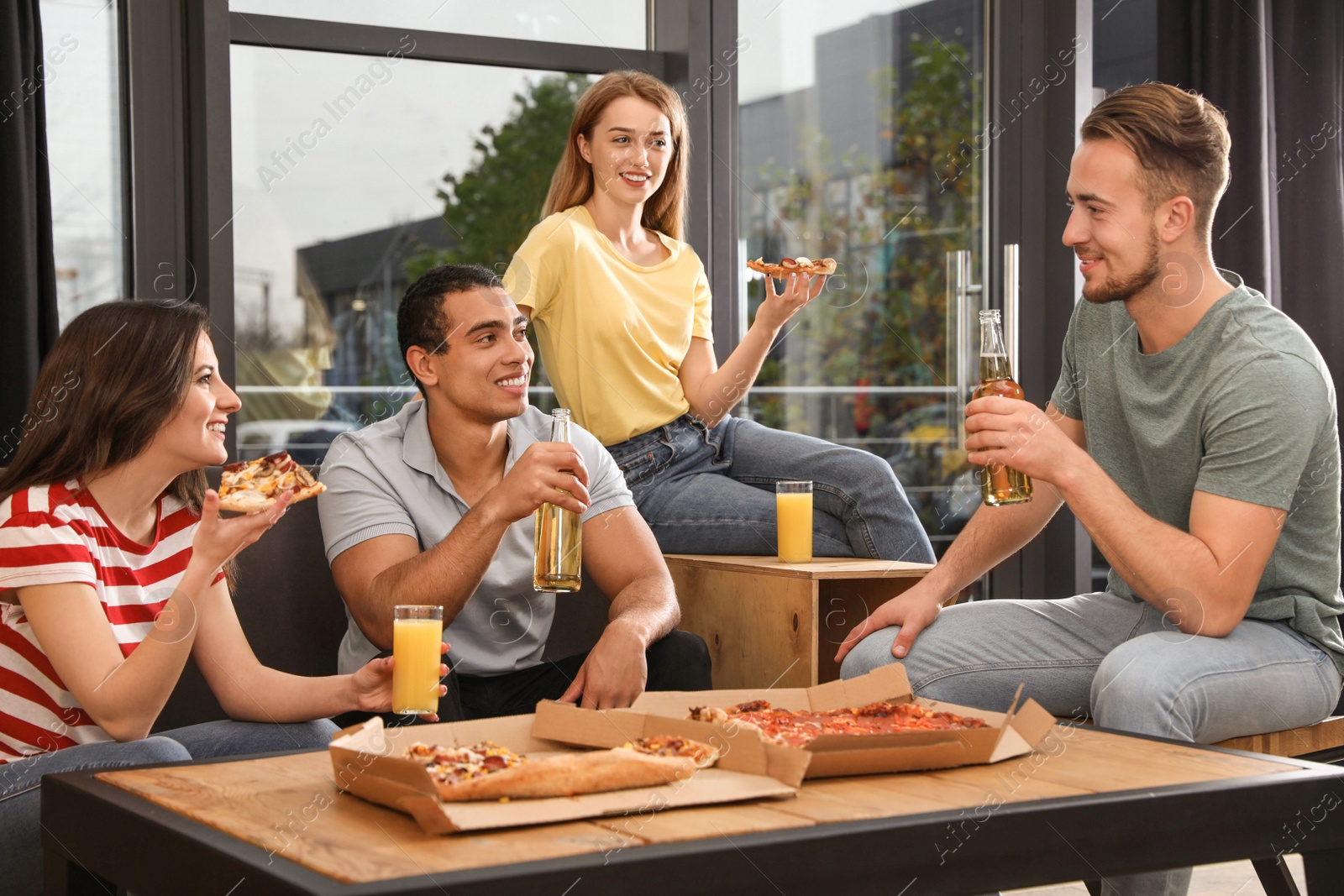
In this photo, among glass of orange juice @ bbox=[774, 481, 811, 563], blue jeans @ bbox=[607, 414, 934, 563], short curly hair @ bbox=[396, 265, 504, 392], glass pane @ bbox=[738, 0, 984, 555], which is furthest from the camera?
glass pane @ bbox=[738, 0, 984, 555]

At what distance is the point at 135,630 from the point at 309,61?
7.00 feet

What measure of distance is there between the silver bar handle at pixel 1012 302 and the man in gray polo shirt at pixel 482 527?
2.03m

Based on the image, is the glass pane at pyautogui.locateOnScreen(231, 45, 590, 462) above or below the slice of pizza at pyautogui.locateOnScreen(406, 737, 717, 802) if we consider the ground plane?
above

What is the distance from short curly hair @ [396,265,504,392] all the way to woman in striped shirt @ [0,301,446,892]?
1.74 ft

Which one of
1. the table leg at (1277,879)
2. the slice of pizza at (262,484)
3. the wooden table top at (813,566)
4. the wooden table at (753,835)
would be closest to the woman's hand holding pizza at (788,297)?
the wooden table top at (813,566)

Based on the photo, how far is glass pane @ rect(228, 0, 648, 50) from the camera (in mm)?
3547

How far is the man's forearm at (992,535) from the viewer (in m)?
2.23

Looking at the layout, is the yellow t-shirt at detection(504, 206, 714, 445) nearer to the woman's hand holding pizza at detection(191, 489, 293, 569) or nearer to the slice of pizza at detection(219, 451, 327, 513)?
the slice of pizza at detection(219, 451, 327, 513)

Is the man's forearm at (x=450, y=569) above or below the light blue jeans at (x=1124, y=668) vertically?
above

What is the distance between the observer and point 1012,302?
415cm

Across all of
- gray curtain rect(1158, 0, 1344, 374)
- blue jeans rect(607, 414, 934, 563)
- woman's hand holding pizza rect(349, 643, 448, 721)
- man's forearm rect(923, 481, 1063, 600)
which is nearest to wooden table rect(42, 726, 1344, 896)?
woman's hand holding pizza rect(349, 643, 448, 721)

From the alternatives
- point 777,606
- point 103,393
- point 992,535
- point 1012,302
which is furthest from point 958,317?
point 103,393

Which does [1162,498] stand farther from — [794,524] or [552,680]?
[552,680]

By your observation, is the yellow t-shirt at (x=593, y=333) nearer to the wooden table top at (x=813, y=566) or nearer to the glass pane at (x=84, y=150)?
the wooden table top at (x=813, y=566)
